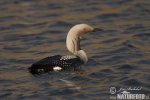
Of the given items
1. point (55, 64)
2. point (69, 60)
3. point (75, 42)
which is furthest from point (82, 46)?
point (55, 64)

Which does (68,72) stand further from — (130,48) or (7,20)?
(7,20)

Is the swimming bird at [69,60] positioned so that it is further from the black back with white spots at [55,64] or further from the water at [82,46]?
the water at [82,46]

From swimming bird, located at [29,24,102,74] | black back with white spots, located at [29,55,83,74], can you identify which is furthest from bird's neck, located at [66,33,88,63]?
black back with white spots, located at [29,55,83,74]

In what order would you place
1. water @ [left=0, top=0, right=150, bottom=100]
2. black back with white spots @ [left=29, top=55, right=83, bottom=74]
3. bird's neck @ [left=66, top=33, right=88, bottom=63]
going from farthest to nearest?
bird's neck @ [left=66, top=33, right=88, bottom=63] → black back with white spots @ [left=29, top=55, right=83, bottom=74] → water @ [left=0, top=0, right=150, bottom=100]

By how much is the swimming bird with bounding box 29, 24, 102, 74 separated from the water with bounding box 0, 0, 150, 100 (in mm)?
130

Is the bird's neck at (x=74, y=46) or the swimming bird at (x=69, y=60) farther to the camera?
the bird's neck at (x=74, y=46)

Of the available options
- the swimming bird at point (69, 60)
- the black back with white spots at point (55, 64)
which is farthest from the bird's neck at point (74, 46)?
the black back with white spots at point (55, 64)

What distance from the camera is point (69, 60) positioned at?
13.0m

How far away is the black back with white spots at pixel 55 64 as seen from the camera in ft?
40.8

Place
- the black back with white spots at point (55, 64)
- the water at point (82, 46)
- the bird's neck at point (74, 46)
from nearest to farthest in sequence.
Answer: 1. the water at point (82, 46)
2. the black back with white spots at point (55, 64)
3. the bird's neck at point (74, 46)

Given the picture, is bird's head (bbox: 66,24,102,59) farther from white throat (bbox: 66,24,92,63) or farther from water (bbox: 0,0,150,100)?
water (bbox: 0,0,150,100)

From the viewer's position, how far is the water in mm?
12023

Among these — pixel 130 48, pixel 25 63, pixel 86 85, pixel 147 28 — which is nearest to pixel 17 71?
pixel 25 63

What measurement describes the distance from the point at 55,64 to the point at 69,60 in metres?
0.48
